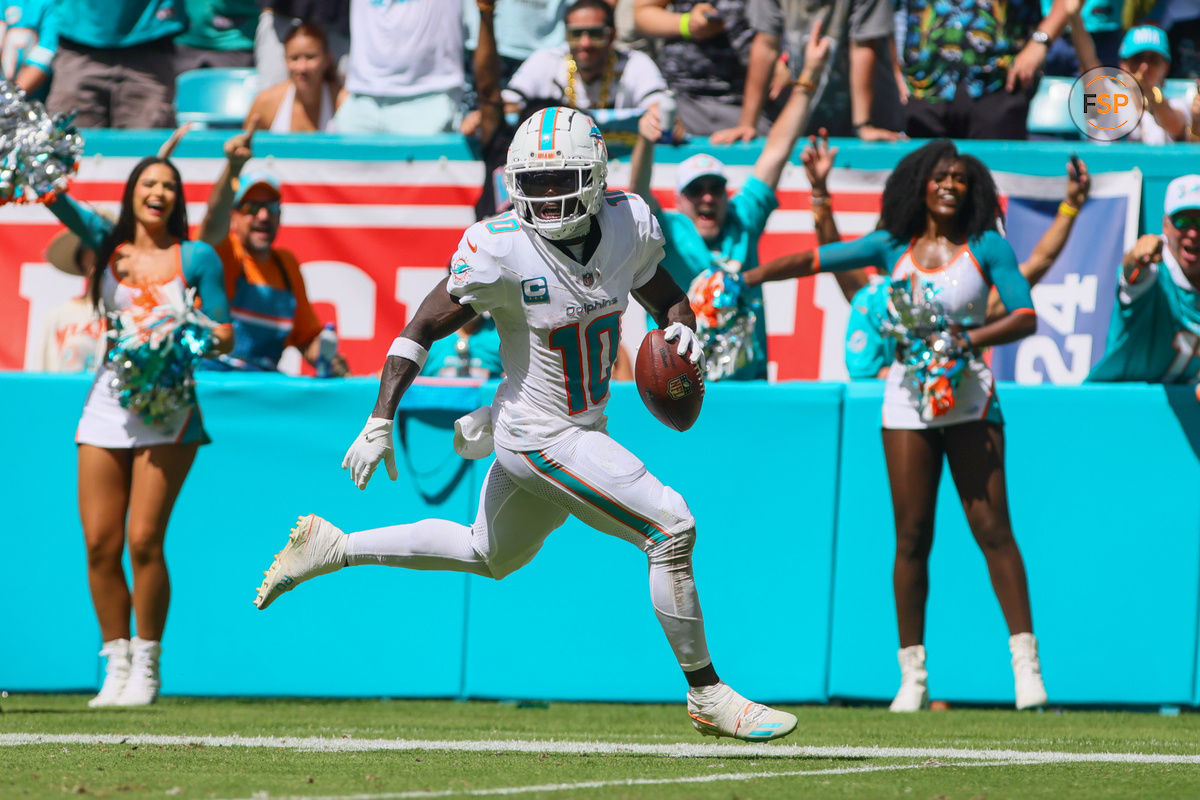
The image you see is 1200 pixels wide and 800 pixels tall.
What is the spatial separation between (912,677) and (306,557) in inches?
111

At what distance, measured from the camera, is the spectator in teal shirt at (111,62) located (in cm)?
981

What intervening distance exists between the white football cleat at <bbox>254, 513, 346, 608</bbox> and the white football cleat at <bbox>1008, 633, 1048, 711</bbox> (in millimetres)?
2965

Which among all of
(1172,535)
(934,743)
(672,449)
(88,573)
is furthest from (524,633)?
(1172,535)

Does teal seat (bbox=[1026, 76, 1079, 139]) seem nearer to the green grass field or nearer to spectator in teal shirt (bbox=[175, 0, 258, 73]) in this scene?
the green grass field

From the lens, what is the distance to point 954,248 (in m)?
7.00

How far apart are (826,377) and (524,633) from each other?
2405 millimetres

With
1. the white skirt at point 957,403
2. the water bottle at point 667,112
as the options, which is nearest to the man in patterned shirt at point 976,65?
the water bottle at point 667,112

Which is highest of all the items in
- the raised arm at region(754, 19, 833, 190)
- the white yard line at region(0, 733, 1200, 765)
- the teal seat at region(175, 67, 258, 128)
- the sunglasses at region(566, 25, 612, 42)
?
the sunglasses at region(566, 25, 612, 42)

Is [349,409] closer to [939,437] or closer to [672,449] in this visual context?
[672,449]

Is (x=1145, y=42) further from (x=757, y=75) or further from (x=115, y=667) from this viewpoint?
(x=115, y=667)

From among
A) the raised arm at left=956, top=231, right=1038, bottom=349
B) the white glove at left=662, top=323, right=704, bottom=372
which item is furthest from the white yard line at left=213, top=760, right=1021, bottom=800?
the raised arm at left=956, top=231, right=1038, bottom=349


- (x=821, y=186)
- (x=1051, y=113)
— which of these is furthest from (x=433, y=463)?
(x=1051, y=113)

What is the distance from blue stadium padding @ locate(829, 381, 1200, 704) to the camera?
7.16m

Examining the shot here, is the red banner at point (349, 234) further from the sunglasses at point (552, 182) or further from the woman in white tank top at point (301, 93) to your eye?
the sunglasses at point (552, 182)
